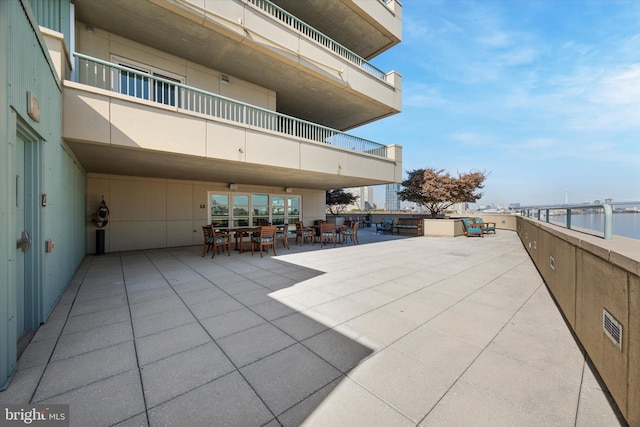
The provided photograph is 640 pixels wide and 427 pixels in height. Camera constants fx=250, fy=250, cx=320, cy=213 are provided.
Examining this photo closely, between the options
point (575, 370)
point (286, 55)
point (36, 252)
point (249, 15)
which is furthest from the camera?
point (286, 55)

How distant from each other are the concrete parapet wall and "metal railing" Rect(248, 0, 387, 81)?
10129 millimetres

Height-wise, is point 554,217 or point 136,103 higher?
point 136,103

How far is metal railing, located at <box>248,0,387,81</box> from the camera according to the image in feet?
29.2

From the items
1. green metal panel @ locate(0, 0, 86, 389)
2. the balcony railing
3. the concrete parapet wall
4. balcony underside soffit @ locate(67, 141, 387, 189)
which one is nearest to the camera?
the concrete parapet wall

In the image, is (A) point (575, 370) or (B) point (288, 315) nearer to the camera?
(A) point (575, 370)

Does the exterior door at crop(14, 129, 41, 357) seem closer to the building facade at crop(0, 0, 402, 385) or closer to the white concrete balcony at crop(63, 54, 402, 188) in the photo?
the building facade at crop(0, 0, 402, 385)

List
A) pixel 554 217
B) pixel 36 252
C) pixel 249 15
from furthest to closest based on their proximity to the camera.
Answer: pixel 249 15, pixel 554 217, pixel 36 252

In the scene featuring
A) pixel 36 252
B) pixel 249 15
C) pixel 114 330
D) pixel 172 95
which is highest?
pixel 249 15

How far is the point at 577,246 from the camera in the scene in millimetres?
3145

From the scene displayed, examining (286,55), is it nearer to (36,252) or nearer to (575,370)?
(36,252)

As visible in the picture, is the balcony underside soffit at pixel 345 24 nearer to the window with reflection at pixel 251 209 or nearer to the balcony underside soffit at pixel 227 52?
the balcony underside soffit at pixel 227 52

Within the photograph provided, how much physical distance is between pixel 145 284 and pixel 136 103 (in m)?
4.14

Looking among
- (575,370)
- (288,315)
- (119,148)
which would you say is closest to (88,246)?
(119,148)

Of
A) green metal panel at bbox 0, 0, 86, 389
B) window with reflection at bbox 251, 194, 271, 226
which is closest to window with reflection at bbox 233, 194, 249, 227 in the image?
window with reflection at bbox 251, 194, 271, 226
